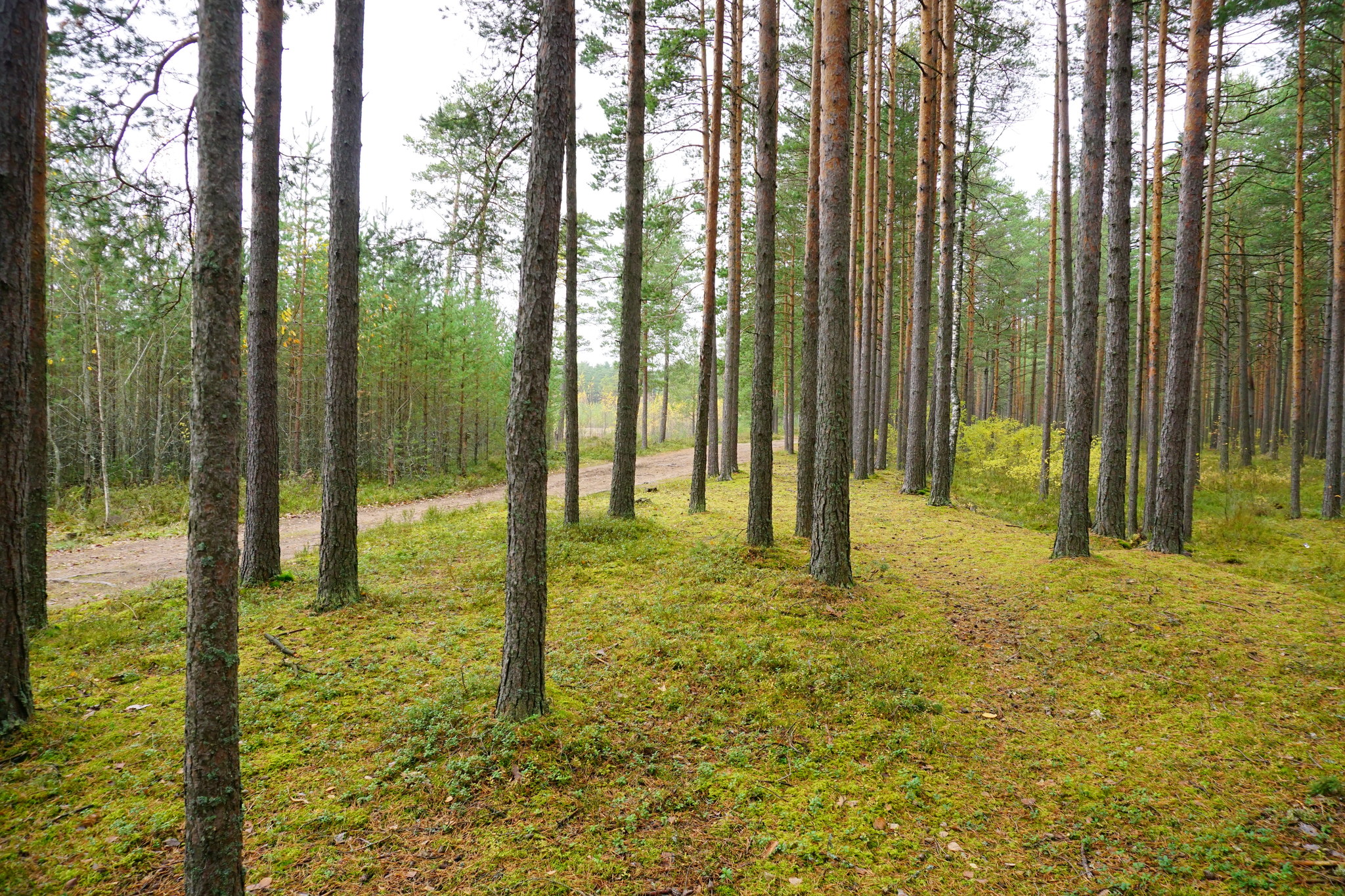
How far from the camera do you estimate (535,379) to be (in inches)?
157

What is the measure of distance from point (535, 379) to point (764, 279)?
6.00m

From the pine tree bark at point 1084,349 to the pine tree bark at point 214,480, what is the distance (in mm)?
9367

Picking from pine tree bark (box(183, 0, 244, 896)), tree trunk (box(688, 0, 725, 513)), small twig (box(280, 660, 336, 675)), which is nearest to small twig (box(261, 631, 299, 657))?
small twig (box(280, 660, 336, 675))

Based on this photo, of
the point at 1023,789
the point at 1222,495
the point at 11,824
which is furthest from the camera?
the point at 1222,495

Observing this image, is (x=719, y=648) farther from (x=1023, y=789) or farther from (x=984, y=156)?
(x=984, y=156)

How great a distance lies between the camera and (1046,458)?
1510cm

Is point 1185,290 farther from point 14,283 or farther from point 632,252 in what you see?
point 14,283

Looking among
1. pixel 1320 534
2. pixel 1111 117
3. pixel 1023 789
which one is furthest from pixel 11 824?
pixel 1320 534

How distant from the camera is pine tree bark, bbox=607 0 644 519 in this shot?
9789 mm

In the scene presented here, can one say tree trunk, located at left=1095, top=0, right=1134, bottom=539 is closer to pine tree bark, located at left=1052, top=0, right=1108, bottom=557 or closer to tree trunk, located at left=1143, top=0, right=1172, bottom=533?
pine tree bark, located at left=1052, top=0, right=1108, bottom=557

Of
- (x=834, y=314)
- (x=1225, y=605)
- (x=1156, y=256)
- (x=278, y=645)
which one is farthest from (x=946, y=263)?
(x=278, y=645)

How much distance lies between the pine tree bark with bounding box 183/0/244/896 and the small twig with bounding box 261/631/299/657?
321 cm

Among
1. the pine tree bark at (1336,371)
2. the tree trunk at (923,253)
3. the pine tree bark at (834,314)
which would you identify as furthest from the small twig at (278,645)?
the pine tree bark at (1336,371)

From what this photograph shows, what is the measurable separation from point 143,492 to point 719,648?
60.7 ft
